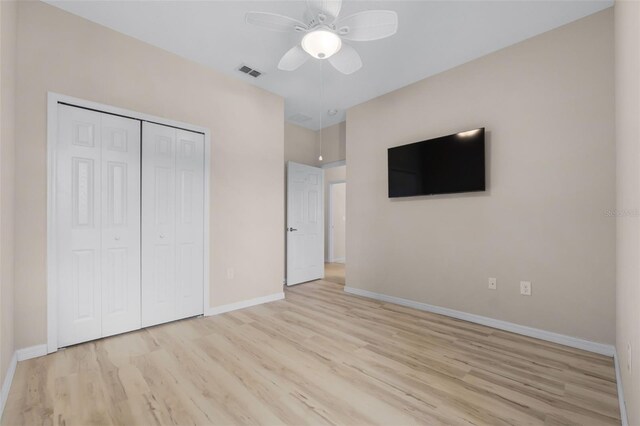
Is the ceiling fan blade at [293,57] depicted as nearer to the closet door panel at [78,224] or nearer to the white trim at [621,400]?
the closet door panel at [78,224]

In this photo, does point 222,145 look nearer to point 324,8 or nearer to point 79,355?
point 324,8

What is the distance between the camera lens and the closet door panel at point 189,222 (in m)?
3.03

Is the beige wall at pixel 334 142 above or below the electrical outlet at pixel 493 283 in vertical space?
above

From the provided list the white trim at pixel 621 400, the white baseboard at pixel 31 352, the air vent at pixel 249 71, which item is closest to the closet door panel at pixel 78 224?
the white baseboard at pixel 31 352

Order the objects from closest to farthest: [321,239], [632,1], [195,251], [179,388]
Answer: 1. [632,1]
2. [179,388]
3. [195,251]
4. [321,239]

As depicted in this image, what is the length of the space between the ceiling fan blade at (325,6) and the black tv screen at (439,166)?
192 cm

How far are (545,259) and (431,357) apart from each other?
4.70 feet

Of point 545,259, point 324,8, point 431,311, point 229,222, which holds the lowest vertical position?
point 431,311

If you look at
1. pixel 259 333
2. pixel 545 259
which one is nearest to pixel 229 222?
pixel 259 333

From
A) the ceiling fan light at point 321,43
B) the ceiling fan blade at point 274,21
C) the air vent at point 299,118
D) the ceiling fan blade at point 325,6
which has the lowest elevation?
the ceiling fan light at point 321,43

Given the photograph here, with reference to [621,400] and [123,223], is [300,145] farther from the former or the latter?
[621,400]

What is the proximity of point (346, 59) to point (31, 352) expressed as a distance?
343cm

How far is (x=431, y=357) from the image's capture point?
7.33 feet

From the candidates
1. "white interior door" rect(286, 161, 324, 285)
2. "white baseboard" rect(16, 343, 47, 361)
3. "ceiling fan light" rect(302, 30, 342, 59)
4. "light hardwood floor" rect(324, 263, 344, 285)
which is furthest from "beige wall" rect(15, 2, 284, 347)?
"ceiling fan light" rect(302, 30, 342, 59)
